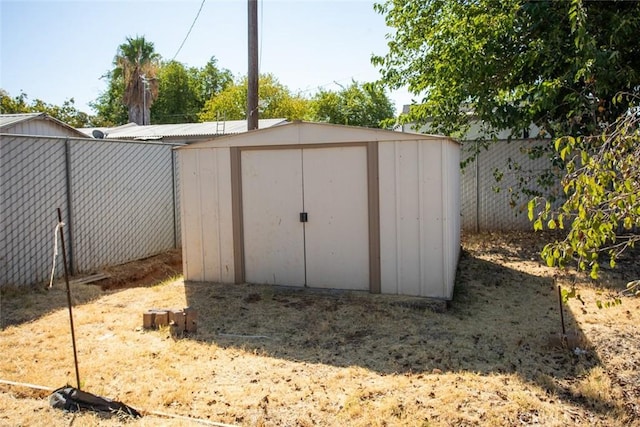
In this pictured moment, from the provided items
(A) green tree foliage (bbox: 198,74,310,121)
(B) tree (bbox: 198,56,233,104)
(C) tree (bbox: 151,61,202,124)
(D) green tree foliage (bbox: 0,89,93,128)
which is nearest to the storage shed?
(D) green tree foliage (bbox: 0,89,93,128)

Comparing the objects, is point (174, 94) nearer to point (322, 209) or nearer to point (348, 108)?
point (348, 108)

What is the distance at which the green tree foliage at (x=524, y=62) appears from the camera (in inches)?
273

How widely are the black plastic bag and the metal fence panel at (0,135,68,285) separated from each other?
11.9 ft

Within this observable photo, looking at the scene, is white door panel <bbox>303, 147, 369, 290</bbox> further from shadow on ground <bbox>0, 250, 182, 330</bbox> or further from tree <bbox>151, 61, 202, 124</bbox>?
tree <bbox>151, 61, 202, 124</bbox>

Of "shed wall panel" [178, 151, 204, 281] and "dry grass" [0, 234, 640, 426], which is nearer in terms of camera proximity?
"dry grass" [0, 234, 640, 426]

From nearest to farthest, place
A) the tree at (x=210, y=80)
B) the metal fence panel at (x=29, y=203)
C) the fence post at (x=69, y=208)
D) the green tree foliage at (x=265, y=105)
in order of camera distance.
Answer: the metal fence panel at (x=29, y=203) → the fence post at (x=69, y=208) → the green tree foliage at (x=265, y=105) → the tree at (x=210, y=80)

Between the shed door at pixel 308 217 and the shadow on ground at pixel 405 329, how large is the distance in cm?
25

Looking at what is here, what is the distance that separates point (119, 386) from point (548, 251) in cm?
311

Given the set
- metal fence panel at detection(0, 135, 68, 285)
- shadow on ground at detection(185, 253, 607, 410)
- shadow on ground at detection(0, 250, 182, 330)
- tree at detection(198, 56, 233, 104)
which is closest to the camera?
shadow on ground at detection(185, 253, 607, 410)

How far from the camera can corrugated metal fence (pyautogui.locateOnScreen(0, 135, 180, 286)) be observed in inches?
251

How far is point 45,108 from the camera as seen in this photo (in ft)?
103

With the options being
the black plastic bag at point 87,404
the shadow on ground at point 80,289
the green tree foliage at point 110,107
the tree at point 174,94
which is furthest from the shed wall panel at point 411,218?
the green tree foliage at point 110,107

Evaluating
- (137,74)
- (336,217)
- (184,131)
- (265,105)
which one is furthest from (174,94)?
(336,217)

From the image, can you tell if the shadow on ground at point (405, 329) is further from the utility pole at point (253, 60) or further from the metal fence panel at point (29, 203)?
the utility pole at point (253, 60)
